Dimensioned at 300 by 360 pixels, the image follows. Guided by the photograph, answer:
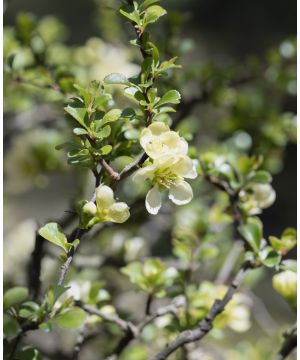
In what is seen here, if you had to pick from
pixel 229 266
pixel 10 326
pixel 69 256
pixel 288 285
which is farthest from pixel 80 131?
pixel 229 266

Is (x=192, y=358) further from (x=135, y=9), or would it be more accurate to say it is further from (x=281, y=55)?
(x=281, y=55)

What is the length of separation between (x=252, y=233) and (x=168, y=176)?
18cm

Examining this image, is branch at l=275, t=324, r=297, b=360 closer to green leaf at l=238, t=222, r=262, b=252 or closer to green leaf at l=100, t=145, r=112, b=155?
green leaf at l=238, t=222, r=262, b=252

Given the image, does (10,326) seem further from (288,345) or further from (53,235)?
(288,345)

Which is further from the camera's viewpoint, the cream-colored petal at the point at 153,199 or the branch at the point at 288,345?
the branch at the point at 288,345

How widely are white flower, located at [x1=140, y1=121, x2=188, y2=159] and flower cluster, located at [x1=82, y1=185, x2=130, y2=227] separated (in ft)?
0.18

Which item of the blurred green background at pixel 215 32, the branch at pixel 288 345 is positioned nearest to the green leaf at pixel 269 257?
the branch at pixel 288 345

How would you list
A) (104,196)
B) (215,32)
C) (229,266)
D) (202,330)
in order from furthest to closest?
(215,32), (229,266), (202,330), (104,196)

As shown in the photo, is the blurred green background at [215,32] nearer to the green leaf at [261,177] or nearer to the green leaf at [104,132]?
the green leaf at [261,177]

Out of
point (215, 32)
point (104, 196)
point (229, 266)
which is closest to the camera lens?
point (104, 196)

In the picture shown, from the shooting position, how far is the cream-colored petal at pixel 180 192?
0.61 m

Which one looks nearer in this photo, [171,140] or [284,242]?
[171,140]

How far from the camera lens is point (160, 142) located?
1.90 ft

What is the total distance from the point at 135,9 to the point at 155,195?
0.62 feet
